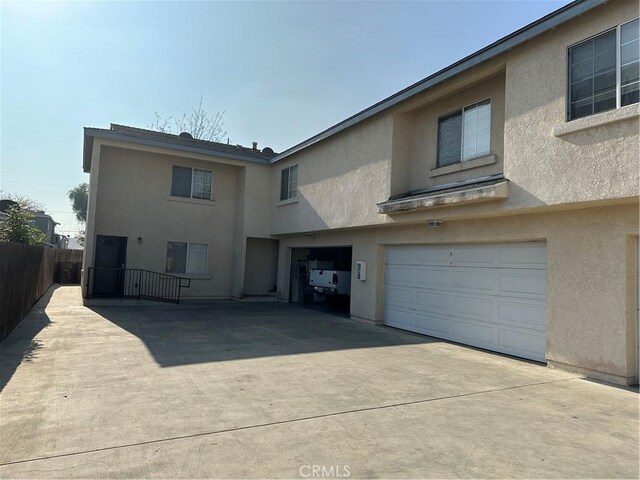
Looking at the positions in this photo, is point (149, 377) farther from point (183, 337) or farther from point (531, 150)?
point (531, 150)

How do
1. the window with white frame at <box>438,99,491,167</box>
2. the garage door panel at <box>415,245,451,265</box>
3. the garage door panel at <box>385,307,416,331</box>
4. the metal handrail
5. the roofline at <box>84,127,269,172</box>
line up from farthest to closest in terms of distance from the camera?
the metal handrail
the roofline at <box>84,127,269,172</box>
the garage door panel at <box>385,307,416,331</box>
the garage door panel at <box>415,245,451,265</box>
the window with white frame at <box>438,99,491,167</box>

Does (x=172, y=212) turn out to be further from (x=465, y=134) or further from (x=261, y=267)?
(x=465, y=134)

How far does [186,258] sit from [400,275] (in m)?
9.42

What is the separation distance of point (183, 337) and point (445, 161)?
746 cm

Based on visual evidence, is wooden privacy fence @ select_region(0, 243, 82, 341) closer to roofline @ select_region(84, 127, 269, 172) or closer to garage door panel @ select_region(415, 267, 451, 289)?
roofline @ select_region(84, 127, 269, 172)

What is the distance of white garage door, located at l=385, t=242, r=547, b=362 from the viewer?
8.20m

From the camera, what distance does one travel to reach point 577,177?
6.62 meters

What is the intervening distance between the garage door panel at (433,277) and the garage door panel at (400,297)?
0.41 m

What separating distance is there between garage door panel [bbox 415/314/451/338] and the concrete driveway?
3.50 ft

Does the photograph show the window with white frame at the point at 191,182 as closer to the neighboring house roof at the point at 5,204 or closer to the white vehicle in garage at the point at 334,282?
the neighboring house roof at the point at 5,204

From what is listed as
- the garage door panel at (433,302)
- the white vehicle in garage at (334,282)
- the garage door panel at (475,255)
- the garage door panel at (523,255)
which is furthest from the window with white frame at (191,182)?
the garage door panel at (523,255)

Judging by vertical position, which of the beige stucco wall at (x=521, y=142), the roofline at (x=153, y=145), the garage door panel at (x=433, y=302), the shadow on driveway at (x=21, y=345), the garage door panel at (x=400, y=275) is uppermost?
the roofline at (x=153, y=145)

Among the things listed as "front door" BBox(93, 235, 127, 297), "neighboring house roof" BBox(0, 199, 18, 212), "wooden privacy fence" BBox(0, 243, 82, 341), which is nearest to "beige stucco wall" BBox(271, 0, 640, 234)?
"wooden privacy fence" BBox(0, 243, 82, 341)

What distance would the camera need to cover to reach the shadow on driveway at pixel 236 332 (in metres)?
8.20
